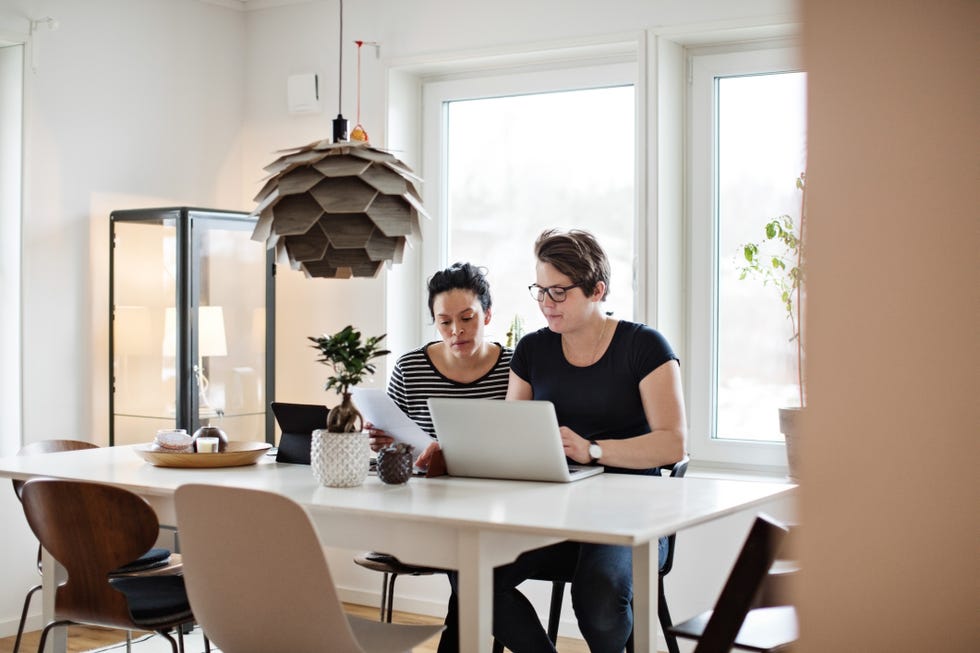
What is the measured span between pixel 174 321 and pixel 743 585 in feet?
9.26

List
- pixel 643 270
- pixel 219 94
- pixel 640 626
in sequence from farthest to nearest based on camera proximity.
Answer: pixel 219 94 → pixel 643 270 → pixel 640 626

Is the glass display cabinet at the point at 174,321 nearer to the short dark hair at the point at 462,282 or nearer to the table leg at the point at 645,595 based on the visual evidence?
the short dark hair at the point at 462,282

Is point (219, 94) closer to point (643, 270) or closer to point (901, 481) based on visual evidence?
point (643, 270)

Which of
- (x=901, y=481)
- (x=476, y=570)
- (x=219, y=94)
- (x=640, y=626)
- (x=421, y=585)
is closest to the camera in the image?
(x=901, y=481)

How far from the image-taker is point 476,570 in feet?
6.48

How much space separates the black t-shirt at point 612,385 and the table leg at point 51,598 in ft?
4.26

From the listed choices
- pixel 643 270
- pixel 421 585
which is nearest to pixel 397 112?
pixel 643 270

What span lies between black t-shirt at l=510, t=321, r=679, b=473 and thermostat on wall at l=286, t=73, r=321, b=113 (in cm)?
217

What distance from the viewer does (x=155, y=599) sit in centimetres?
254

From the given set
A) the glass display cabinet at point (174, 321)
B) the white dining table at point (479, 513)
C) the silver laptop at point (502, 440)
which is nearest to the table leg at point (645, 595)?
the white dining table at point (479, 513)

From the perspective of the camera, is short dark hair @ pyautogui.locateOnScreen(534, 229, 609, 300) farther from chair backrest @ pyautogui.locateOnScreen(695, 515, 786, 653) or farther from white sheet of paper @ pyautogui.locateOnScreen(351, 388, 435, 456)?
chair backrest @ pyautogui.locateOnScreen(695, 515, 786, 653)

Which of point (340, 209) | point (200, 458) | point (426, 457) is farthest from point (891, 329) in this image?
point (200, 458)

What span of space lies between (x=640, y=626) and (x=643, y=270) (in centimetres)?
177

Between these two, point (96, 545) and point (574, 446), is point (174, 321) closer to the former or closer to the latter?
point (96, 545)
